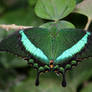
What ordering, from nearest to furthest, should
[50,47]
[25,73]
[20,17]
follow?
[50,47] < [25,73] < [20,17]

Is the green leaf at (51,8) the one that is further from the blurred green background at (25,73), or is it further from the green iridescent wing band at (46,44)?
the blurred green background at (25,73)

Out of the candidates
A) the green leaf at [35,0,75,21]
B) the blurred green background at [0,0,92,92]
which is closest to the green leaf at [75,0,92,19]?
the green leaf at [35,0,75,21]

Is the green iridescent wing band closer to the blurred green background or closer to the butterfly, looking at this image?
the butterfly

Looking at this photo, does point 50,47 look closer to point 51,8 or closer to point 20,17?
point 51,8

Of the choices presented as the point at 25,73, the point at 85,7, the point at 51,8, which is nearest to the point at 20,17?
the point at 25,73

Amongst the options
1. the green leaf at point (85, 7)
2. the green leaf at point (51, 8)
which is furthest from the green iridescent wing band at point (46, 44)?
the green leaf at point (85, 7)

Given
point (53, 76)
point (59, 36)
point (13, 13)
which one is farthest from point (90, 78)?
point (13, 13)

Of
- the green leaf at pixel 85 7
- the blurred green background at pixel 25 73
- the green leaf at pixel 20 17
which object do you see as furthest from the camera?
the green leaf at pixel 20 17
